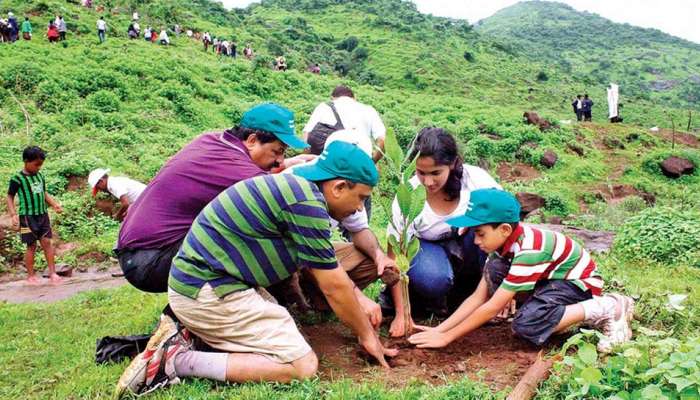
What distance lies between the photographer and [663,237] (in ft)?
20.2

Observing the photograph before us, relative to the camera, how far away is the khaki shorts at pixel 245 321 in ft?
9.27

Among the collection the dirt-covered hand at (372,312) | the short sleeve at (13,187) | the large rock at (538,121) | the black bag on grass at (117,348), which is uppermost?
the short sleeve at (13,187)

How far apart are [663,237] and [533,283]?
12.5ft

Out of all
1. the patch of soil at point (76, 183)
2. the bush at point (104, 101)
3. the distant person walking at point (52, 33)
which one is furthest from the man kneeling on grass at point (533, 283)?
the distant person walking at point (52, 33)

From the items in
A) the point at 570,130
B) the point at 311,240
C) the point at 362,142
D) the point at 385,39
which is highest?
the point at 385,39

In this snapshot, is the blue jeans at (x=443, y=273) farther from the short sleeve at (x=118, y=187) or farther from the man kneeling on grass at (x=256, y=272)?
the short sleeve at (x=118, y=187)

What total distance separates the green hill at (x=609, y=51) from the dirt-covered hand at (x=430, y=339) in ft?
121

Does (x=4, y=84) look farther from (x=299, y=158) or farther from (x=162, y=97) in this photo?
(x=299, y=158)

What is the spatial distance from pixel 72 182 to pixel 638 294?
352 inches

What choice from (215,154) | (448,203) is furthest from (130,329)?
(448,203)

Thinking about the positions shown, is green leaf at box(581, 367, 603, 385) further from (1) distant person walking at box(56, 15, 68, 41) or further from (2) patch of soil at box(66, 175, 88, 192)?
(1) distant person walking at box(56, 15, 68, 41)

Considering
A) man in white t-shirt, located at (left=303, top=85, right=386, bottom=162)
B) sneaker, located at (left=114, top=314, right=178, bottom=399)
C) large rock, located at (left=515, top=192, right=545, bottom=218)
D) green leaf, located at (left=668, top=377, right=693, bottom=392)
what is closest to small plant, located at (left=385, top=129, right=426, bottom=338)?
sneaker, located at (left=114, top=314, right=178, bottom=399)

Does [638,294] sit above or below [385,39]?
below

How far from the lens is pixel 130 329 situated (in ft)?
13.3
